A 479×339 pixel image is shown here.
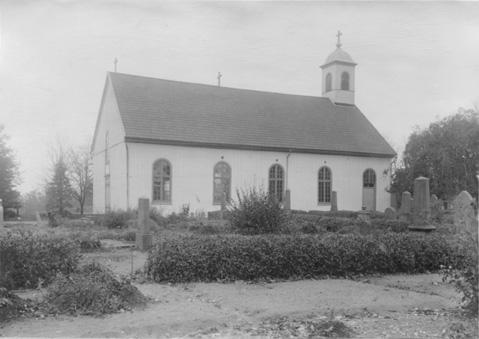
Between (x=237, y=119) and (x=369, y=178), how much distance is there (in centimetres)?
1001

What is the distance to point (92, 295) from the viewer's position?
6.93m

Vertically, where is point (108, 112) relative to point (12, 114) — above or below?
above

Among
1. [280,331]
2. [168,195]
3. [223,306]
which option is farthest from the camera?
[168,195]

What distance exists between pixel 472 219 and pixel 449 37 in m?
2.87

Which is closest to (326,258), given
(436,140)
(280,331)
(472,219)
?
(472,219)

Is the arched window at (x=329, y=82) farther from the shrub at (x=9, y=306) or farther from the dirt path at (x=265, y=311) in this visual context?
the shrub at (x=9, y=306)

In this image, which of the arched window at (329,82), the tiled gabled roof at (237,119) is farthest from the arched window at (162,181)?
the arched window at (329,82)

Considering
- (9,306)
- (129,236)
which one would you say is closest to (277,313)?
(9,306)

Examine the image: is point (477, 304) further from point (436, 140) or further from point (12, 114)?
point (436, 140)

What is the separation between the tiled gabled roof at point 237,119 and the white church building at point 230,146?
0.07m

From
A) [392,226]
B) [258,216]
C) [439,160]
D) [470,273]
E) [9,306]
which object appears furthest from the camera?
[439,160]

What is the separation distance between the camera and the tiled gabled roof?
92.8 feet

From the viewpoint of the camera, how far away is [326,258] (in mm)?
10141

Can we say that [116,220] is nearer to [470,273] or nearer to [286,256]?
[286,256]
